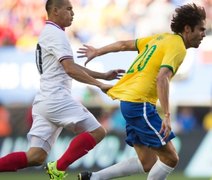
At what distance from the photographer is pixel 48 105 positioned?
8.07 m

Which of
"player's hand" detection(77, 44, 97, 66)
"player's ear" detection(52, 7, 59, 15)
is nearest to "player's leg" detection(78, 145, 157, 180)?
"player's hand" detection(77, 44, 97, 66)

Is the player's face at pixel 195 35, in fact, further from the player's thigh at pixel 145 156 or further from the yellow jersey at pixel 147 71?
the player's thigh at pixel 145 156

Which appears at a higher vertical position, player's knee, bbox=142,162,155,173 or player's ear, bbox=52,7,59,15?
player's ear, bbox=52,7,59,15

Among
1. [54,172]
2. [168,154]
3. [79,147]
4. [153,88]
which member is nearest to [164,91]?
[153,88]

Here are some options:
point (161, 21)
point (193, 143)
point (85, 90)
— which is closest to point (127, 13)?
point (161, 21)

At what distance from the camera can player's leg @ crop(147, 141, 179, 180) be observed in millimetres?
7566

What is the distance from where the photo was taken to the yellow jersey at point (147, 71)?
24.4 feet

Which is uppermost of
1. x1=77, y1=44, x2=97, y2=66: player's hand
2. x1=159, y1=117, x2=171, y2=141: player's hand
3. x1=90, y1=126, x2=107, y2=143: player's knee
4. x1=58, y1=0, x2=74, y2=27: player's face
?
x1=58, y1=0, x2=74, y2=27: player's face

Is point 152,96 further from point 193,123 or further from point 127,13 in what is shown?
point 127,13

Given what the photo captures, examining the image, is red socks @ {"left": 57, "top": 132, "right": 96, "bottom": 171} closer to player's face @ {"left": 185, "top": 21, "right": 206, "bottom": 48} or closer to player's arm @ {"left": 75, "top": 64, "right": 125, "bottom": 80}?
player's arm @ {"left": 75, "top": 64, "right": 125, "bottom": 80}

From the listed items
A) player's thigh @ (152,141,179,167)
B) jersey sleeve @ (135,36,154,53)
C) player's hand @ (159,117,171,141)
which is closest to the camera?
player's hand @ (159,117,171,141)

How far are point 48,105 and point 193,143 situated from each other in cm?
721

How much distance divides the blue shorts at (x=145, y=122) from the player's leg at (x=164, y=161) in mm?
89

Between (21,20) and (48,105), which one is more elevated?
(48,105)
